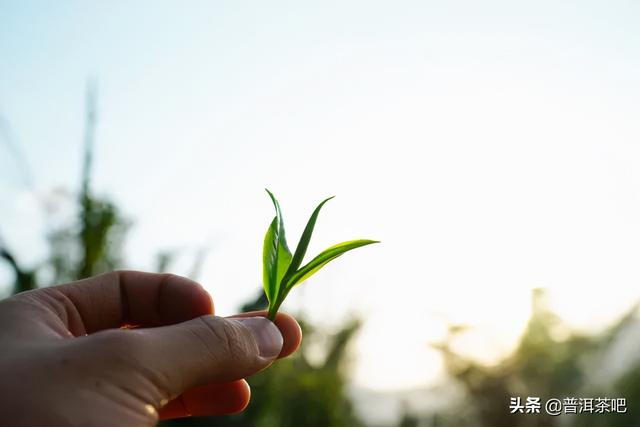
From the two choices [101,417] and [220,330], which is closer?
[101,417]

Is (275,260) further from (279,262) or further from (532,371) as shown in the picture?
(532,371)

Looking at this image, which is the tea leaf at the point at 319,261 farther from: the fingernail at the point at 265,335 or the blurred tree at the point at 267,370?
the blurred tree at the point at 267,370

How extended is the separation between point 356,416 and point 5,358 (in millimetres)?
9759

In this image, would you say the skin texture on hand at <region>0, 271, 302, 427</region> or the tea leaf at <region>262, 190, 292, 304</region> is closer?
the skin texture on hand at <region>0, 271, 302, 427</region>

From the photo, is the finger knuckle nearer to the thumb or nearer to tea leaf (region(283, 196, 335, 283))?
the thumb

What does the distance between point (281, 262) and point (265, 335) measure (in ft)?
0.64

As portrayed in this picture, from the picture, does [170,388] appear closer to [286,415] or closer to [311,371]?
[286,415]

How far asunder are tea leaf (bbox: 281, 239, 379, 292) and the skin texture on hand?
0.25 ft

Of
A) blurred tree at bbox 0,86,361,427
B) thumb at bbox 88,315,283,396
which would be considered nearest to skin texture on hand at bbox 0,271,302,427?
thumb at bbox 88,315,283,396

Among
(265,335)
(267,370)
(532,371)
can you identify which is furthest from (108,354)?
(532,371)

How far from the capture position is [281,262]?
1.28 meters

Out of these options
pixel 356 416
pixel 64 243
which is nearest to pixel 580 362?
pixel 356 416

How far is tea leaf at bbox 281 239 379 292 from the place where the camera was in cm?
122

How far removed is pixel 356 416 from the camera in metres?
10.1
